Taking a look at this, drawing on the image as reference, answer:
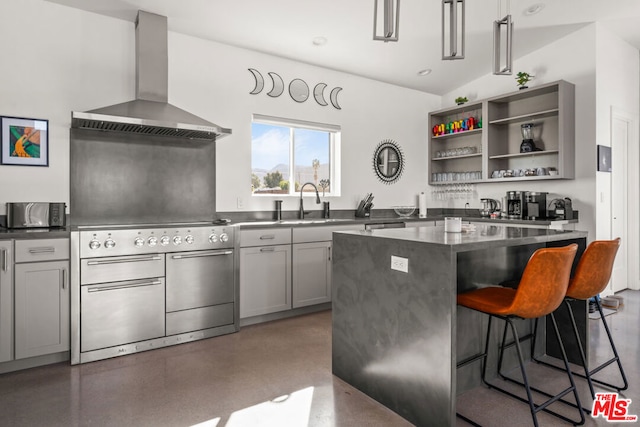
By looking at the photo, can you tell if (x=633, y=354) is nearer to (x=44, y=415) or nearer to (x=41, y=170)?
(x=44, y=415)

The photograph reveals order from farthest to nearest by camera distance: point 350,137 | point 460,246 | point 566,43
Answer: point 350,137, point 566,43, point 460,246

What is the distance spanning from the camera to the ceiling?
353cm

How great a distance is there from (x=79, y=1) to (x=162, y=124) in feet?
4.21

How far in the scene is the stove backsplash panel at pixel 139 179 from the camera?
3.45 metres

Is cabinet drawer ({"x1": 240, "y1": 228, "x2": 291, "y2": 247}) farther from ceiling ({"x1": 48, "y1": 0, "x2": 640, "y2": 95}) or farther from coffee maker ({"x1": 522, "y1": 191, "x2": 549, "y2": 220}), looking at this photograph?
coffee maker ({"x1": 522, "y1": 191, "x2": 549, "y2": 220})

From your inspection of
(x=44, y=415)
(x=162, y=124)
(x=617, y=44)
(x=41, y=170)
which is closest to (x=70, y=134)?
(x=41, y=170)

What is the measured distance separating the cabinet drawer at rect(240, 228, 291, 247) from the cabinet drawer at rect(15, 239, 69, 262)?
1426mm

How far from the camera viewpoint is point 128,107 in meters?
3.34

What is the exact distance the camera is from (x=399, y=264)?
2.14m

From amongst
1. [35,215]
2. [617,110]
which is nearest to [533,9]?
[617,110]

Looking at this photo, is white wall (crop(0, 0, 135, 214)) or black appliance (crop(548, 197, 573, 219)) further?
black appliance (crop(548, 197, 573, 219))

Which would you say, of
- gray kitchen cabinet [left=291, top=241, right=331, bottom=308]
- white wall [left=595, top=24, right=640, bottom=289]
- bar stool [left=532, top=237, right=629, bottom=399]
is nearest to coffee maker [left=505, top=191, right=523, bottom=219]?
white wall [left=595, top=24, right=640, bottom=289]

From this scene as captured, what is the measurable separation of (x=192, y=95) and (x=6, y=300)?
94.2 inches

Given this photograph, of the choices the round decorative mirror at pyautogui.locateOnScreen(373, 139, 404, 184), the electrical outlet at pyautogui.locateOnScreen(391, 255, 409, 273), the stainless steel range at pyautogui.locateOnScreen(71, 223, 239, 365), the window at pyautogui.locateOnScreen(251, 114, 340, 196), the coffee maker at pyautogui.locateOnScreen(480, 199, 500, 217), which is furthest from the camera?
the round decorative mirror at pyautogui.locateOnScreen(373, 139, 404, 184)
